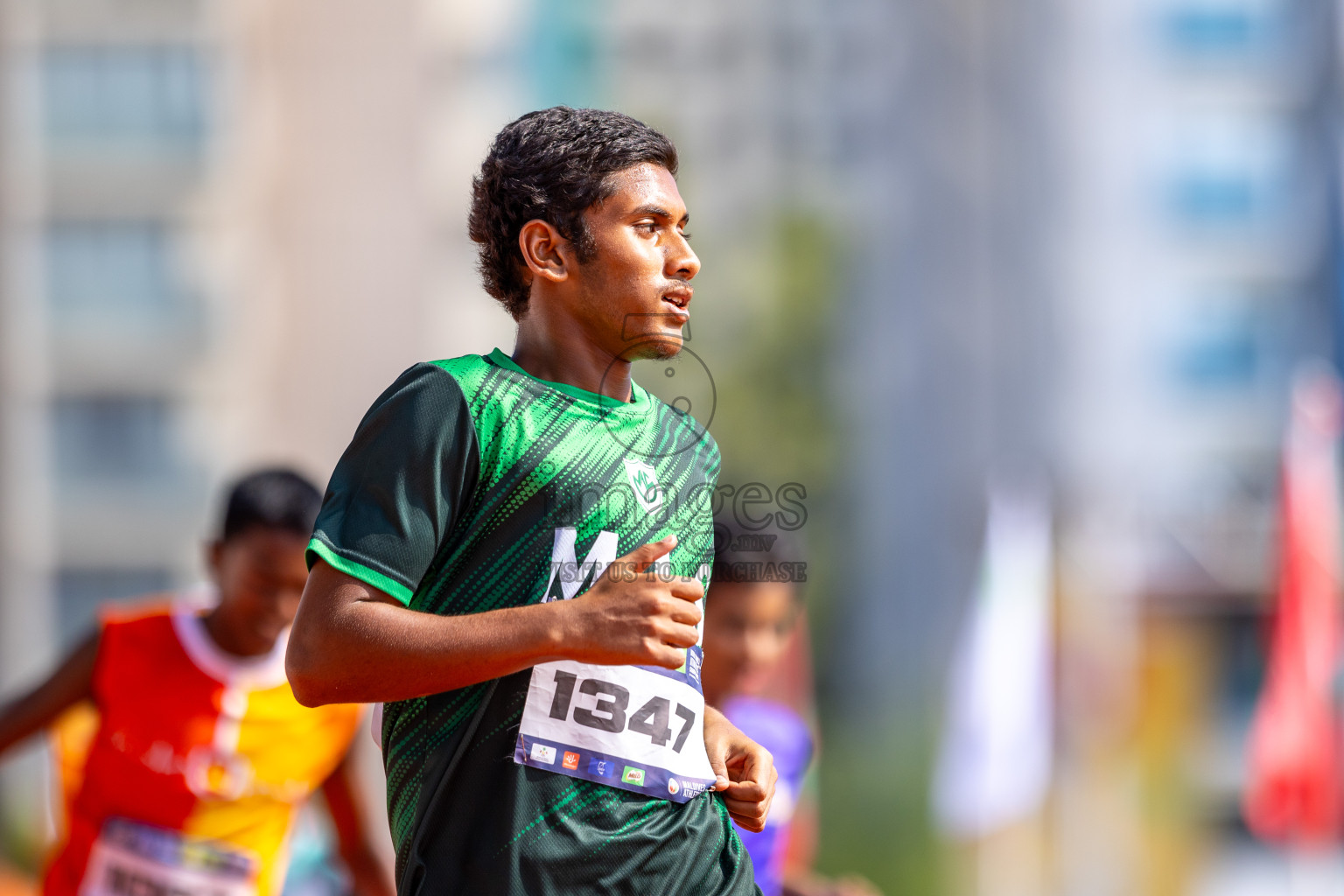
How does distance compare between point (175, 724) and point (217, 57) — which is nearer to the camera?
point (175, 724)

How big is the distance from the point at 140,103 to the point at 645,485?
33.1m

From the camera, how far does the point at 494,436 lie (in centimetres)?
224

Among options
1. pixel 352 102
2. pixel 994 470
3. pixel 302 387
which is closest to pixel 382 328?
pixel 302 387

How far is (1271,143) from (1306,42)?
214 centimetres

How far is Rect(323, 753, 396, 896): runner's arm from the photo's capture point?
14.0ft

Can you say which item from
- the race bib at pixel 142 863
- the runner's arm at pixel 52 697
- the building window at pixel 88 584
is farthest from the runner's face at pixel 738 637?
the building window at pixel 88 584

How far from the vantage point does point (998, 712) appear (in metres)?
12.1

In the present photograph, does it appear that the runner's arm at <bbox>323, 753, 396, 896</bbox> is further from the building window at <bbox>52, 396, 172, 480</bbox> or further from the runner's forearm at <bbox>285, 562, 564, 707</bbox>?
the building window at <bbox>52, 396, 172, 480</bbox>

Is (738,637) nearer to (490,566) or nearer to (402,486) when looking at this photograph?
(490,566)

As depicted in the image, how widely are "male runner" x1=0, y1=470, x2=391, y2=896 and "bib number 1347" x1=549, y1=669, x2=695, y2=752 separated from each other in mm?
2016

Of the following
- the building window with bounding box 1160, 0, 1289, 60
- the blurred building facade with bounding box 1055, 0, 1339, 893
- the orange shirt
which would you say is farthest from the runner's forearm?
the building window with bounding box 1160, 0, 1289, 60

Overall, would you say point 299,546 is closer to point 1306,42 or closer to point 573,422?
point 573,422

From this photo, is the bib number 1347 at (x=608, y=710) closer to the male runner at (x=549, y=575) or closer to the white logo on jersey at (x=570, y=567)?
the male runner at (x=549, y=575)

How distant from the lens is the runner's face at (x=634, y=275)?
7.87ft
